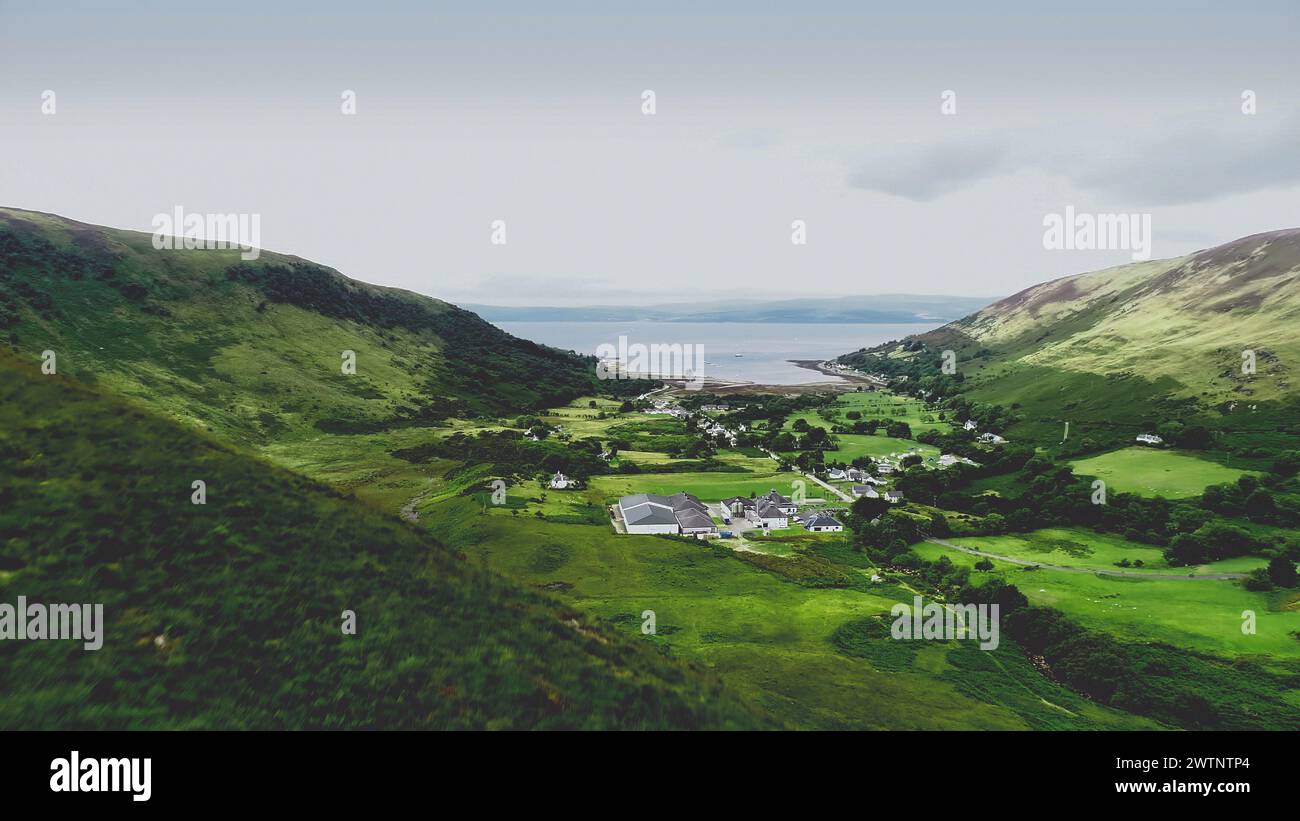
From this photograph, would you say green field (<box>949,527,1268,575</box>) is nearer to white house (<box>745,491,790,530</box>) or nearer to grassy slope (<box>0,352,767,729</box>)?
white house (<box>745,491,790,530</box>)

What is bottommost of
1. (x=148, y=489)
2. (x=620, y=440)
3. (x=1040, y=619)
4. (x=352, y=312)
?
(x=1040, y=619)

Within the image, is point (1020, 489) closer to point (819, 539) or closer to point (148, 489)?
point (819, 539)

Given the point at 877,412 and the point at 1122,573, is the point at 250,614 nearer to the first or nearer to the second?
the point at 1122,573

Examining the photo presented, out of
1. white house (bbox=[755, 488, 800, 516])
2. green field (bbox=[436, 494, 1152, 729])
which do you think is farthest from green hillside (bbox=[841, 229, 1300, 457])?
green field (bbox=[436, 494, 1152, 729])

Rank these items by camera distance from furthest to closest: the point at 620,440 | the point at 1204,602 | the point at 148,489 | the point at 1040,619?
the point at 620,440 → the point at 1204,602 → the point at 1040,619 → the point at 148,489
